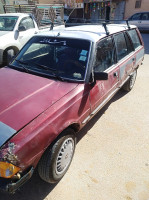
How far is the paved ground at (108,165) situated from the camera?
6.97ft

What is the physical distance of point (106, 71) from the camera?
114 inches

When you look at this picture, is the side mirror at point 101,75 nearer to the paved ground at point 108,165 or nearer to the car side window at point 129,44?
the paved ground at point 108,165

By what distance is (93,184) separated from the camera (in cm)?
224

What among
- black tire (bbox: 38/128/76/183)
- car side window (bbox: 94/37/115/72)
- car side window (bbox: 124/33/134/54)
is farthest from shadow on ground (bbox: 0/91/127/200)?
car side window (bbox: 124/33/134/54)

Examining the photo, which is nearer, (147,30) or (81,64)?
(81,64)

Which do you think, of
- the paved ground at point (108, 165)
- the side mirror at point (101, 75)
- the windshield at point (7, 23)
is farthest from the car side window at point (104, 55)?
the windshield at point (7, 23)

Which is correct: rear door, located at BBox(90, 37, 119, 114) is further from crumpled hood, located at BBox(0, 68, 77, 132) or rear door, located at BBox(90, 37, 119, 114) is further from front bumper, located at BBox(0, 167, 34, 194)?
front bumper, located at BBox(0, 167, 34, 194)

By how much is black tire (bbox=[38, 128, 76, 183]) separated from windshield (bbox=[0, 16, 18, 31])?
5.36 m

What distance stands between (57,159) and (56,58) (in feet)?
5.16

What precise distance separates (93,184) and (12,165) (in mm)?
1241

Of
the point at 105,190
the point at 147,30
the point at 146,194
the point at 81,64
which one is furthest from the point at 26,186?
the point at 147,30

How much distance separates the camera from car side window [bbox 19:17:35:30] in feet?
20.6

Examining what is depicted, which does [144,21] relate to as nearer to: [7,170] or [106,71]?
[106,71]

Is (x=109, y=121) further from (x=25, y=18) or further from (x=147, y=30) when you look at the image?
(x=147, y=30)
